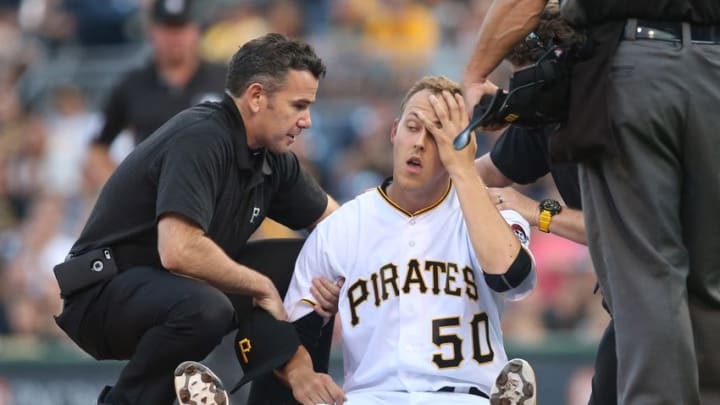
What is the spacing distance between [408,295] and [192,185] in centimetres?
93

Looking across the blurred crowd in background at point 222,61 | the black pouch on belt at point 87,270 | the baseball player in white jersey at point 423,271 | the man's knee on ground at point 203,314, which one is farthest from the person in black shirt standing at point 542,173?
the blurred crowd in background at point 222,61

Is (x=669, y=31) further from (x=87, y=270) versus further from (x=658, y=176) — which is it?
(x=87, y=270)

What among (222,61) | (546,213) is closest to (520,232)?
(546,213)

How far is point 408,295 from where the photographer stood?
5.59 meters

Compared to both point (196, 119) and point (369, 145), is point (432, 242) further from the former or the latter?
point (369, 145)

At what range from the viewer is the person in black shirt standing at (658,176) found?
449 cm

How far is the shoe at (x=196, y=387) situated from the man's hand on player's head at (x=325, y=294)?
564 millimetres

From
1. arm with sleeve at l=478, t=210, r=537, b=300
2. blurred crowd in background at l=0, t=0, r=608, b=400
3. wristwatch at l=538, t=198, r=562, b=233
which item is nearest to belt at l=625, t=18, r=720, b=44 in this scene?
arm with sleeve at l=478, t=210, r=537, b=300

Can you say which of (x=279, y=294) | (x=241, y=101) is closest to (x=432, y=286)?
(x=279, y=294)

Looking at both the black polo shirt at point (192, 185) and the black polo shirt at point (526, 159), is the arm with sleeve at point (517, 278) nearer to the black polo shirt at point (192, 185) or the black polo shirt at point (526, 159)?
the black polo shirt at point (526, 159)

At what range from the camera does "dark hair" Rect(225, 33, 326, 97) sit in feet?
19.4

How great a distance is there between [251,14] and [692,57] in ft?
30.8

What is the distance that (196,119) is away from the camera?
5.87m

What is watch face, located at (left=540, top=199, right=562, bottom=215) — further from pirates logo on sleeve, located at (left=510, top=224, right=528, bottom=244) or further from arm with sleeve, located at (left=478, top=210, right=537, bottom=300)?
arm with sleeve, located at (left=478, top=210, right=537, bottom=300)
